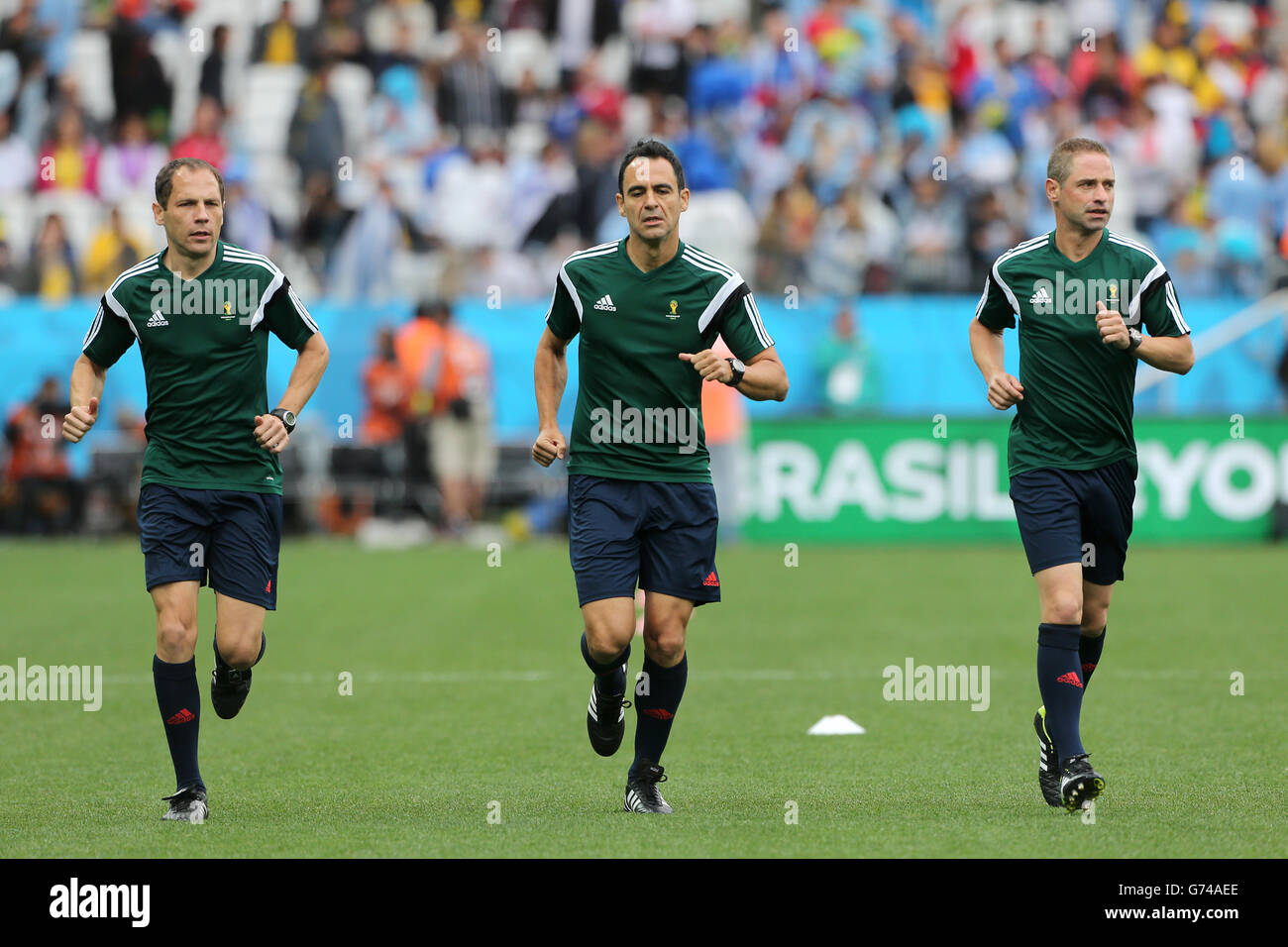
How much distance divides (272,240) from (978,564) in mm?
9551

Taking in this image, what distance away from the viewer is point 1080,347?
7.59 meters

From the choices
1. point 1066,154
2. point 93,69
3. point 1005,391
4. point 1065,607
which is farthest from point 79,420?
point 93,69

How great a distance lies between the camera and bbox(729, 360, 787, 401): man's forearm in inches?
284

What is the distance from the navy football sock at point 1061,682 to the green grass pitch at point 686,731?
298 mm

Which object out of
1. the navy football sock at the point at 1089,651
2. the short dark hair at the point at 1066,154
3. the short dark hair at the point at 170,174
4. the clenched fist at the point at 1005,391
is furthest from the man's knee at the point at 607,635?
the short dark hair at the point at 1066,154

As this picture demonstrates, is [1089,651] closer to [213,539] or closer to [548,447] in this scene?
[548,447]

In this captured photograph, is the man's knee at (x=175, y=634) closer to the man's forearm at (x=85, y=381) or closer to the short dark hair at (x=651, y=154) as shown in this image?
the man's forearm at (x=85, y=381)

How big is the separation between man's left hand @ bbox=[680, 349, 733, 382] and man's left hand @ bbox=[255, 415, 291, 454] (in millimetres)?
1599

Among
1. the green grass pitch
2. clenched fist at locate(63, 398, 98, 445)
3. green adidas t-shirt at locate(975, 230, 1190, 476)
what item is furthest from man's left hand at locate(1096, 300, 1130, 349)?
clenched fist at locate(63, 398, 98, 445)

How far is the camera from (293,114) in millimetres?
24391

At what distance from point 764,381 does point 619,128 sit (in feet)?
59.7

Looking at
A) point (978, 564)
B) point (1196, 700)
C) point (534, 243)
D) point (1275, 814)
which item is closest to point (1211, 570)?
point (978, 564)

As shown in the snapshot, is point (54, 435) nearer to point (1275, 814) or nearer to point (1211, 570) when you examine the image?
point (1211, 570)

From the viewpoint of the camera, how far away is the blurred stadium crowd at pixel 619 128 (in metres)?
22.5
